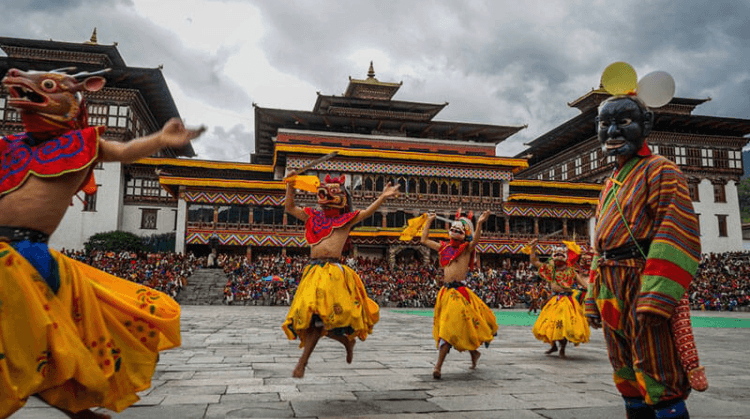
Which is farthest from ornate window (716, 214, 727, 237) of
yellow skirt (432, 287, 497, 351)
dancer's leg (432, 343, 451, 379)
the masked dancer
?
the masked dancer

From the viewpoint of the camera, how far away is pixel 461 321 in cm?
536

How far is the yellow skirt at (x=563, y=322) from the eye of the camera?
6781mm

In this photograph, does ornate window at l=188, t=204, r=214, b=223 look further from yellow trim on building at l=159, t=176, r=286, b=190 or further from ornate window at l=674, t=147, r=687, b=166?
ornate window at l=674, t=147, r=687, b=166

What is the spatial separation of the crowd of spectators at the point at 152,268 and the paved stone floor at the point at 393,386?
13325 mm

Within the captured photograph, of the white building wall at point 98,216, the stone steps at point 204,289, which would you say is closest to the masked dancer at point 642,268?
the stone steps at point 204,289

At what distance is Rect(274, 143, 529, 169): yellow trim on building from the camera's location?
29391mm

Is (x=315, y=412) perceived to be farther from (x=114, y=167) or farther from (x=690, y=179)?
(x=690, y=179)

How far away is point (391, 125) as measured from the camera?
1379 inches

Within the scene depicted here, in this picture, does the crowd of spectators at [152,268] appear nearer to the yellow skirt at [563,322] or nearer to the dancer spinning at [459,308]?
the yellow skirt at [563,322]

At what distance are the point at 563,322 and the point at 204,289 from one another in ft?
56.0

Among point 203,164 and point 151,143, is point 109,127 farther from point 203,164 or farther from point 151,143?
point 151,143

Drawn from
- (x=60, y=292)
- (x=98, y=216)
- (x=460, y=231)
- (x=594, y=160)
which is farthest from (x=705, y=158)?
(x=60, y=292)

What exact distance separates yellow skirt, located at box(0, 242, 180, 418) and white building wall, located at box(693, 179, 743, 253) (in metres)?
39.4

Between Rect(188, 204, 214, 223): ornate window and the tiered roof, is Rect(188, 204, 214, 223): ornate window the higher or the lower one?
the lower one
